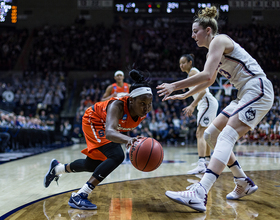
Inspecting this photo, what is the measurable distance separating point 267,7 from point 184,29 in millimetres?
5405

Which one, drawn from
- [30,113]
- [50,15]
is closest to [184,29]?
[50,15]

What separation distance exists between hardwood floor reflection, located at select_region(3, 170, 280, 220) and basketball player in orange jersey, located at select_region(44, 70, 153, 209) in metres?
0.21

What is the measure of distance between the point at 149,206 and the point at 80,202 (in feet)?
2.05

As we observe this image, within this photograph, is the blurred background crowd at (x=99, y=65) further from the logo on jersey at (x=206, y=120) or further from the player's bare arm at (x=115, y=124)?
the player's bare arm at (x=115, y=124)

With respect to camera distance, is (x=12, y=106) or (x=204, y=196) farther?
(x=12, y=106)

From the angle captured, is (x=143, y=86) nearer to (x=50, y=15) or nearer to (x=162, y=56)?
(x=162, y=56)

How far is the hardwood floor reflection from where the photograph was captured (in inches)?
95.9

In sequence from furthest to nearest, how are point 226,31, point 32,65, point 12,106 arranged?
point 226,31
point 32,65
point 12,106

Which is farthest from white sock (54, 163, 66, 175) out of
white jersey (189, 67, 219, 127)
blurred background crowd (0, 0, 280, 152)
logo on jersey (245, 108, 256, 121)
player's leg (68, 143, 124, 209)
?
blurred background crowd (0, 0, 280, 152)

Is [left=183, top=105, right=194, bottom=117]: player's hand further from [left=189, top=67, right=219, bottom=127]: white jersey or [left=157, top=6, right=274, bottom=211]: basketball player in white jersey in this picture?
[left=157, top=6, right=274, bottom=211]: basketball player in white jersey

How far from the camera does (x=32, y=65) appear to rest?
64.1 ft

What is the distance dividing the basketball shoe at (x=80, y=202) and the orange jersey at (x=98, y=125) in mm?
465

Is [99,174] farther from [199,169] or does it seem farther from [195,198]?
[199,169]

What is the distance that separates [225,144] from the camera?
2.66m
